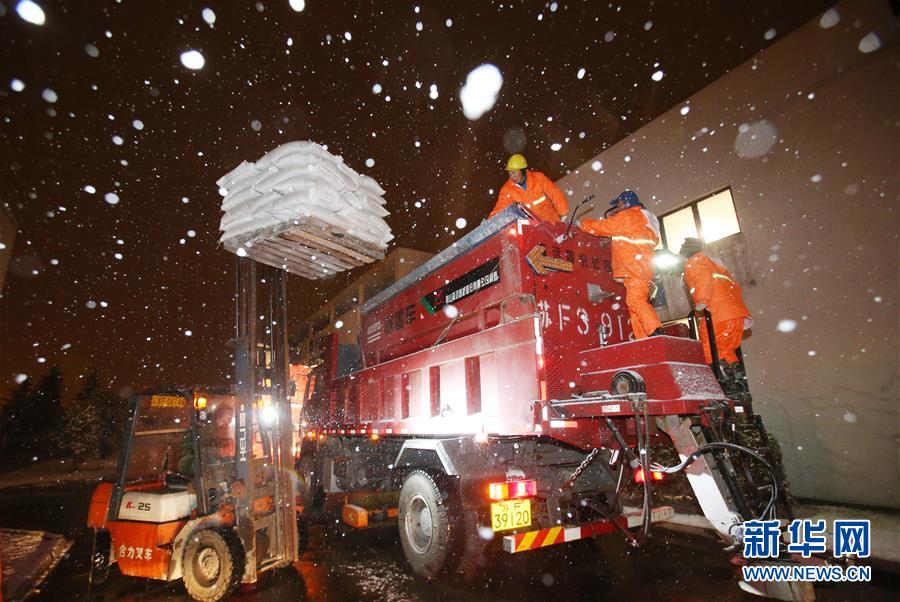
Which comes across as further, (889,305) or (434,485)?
(889,305)

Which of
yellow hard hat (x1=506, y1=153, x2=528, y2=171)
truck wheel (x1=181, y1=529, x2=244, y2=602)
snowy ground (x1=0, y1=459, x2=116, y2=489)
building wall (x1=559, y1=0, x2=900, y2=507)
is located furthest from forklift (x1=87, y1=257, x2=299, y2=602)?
snowy ground (x1=0, y1=459, x2=116, y2=489)

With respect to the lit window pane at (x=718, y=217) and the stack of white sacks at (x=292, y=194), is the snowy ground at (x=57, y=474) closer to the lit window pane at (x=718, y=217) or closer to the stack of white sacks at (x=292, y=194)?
the stack of white sacks at (x=292, y=194)

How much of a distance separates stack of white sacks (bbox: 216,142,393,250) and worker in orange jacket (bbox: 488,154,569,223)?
183cm

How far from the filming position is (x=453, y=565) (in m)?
4.29

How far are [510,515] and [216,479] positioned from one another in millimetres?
3217

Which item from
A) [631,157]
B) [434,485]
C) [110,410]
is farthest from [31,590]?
[110,410]

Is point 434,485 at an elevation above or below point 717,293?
below

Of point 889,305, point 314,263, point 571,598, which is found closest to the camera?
point 571,598

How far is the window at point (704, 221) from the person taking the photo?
810cm

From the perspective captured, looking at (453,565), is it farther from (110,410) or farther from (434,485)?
(110,410)

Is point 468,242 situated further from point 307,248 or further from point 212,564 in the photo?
point 212,564

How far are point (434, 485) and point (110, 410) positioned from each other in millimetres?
40593

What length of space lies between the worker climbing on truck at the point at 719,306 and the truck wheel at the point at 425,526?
296cm

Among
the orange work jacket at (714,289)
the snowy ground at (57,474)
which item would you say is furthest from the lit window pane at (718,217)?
the snowy ground at (57,474)
